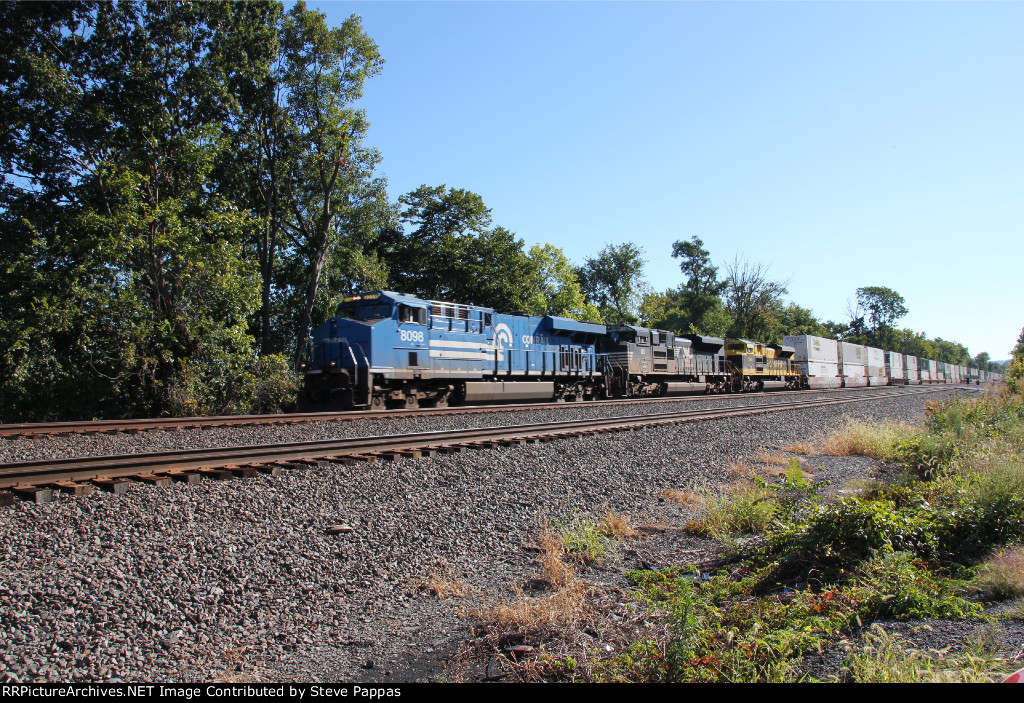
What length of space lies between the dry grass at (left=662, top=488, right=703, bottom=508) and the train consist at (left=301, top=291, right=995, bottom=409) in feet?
30.2

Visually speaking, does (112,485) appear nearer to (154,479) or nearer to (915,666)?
(154,479)

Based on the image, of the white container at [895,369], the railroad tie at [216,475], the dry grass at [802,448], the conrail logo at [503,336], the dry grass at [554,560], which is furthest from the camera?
the white container at [895,369]

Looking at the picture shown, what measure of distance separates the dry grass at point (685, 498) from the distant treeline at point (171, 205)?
501 inches

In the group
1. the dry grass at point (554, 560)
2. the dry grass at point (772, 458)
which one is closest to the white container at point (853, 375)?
the dry grass at point (772, 458)

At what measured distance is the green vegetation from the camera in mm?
2758

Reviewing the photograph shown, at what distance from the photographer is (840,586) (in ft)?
12.5

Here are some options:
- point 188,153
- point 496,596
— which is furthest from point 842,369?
point 496,596

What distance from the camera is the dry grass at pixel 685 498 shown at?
6934mm

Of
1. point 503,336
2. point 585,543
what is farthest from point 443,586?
point 503,336

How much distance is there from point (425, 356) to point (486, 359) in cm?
262

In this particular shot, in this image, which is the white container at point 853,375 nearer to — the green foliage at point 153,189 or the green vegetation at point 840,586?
the green foliage at point 153,189

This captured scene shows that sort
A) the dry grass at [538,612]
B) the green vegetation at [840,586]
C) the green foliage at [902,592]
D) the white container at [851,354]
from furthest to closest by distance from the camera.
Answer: the white container at [851,354] → the dry grass at [538,612] → the green foliage at [902,592] → the green vegetation at [840,586]

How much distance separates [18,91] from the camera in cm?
1725

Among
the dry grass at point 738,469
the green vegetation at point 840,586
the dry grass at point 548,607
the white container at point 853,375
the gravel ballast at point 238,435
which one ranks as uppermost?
the white container at point 853,375
